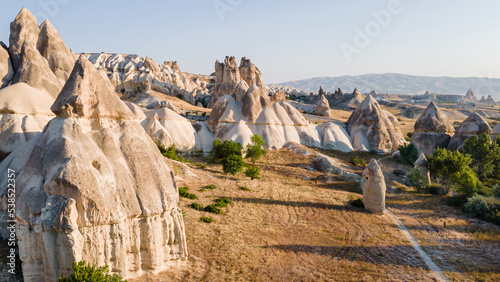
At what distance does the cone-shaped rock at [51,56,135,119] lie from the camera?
14.8m

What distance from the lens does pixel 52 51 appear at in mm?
32500

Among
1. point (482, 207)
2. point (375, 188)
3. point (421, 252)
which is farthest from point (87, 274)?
point (482, 207)

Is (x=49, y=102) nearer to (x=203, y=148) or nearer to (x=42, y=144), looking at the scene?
(x=42, y=144)

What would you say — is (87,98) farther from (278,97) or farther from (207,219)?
(278,97)

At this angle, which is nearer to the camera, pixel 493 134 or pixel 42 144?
pixel 42 144

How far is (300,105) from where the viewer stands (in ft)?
374

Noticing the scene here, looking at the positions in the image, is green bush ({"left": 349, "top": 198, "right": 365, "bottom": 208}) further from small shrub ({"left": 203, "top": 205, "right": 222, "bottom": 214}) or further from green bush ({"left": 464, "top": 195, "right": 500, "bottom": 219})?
small shrub ({"left": 203, "top": 205, "right": 222, "bottom": 214})

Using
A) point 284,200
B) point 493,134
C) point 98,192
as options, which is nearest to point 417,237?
point 284,200

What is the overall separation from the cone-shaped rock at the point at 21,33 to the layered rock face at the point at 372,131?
53.0m

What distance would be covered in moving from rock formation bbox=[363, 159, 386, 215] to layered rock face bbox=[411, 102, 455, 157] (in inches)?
1191

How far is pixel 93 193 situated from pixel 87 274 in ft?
10.5

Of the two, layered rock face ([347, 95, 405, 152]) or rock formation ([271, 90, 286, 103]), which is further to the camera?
rock formation ([271, 90, 286, 103])

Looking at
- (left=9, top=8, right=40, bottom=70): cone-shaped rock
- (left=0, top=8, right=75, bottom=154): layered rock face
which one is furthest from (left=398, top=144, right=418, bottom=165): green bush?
(left=9, top=8, right=40, bottom=70): cone-shaped rock

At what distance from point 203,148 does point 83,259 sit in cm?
3749
